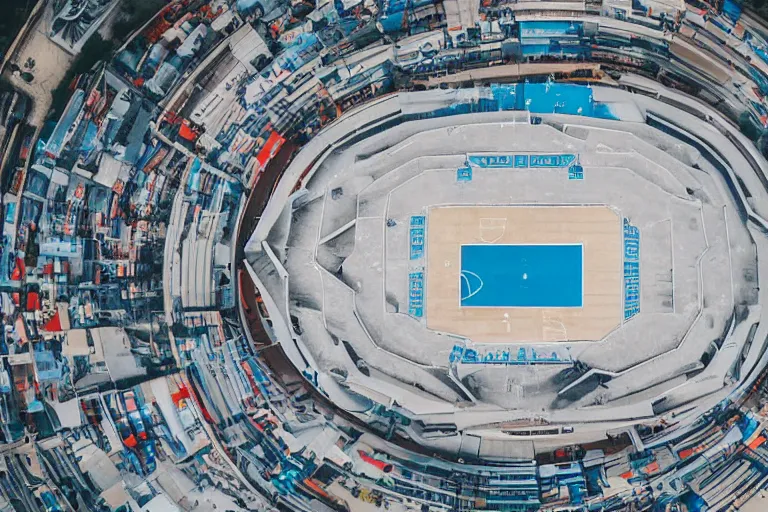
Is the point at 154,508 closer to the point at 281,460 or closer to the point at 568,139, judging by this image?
the point at 281,460

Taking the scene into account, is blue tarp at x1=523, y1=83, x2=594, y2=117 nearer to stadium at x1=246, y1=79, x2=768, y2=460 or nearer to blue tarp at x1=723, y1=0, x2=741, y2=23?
stadium at x1=246, y1=79, x2=768, y2=460

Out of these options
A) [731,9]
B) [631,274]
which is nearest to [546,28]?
[731,9]

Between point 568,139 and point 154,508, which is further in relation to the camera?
point 568,139

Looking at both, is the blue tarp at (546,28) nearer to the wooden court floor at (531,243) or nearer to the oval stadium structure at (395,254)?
the oval stadium structure at (395,254)

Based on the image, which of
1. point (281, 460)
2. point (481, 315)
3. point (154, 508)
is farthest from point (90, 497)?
point (481, 315)

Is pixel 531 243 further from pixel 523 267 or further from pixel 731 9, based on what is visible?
pixel 731 9

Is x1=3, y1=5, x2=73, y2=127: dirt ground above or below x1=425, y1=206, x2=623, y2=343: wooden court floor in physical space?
above

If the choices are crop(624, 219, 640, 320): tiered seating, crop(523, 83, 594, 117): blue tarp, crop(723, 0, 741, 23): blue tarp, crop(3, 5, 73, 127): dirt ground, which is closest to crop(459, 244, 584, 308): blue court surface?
crop(624, 219, 640, 320): tiered seating
